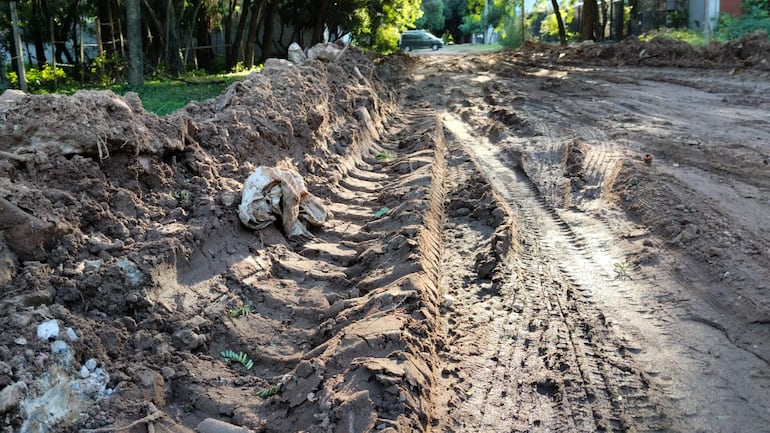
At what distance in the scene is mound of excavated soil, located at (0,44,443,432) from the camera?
334cm

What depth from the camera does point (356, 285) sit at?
16.6 ft

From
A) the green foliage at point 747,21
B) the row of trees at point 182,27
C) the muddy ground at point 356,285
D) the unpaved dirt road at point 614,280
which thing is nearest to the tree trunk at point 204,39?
the row of trees at point 182,27

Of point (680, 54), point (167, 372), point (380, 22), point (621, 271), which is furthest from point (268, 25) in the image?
point (167, 372)

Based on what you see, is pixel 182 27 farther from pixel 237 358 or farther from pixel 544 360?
pixel 544 360

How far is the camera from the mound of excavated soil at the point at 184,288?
11.0 feet

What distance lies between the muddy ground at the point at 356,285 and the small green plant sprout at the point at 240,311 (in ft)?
0.07

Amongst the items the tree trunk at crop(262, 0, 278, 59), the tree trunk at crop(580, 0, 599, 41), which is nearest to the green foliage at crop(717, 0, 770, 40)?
the tree trunk at crop(580, 0, 599, 41)

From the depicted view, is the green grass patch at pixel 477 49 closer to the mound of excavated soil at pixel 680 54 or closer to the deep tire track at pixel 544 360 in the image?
the mound of excavated soil at pixel 680 54

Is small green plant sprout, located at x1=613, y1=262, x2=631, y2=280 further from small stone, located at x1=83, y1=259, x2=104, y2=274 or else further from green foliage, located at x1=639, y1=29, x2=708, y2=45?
green foliage, located at x1=639, y1=29, x2=708, y2=45

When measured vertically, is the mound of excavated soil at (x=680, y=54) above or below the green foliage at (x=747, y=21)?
below

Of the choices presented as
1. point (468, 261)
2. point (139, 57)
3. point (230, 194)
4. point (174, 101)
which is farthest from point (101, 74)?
point (468, 261)

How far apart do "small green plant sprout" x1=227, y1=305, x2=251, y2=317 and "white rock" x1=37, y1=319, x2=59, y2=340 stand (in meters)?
1.24

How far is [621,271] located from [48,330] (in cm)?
421

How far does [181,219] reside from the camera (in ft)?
16.5
